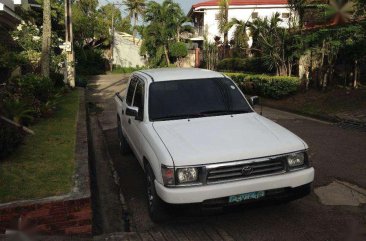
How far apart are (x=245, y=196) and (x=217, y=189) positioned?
355mm

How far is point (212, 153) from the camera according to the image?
425 centimetres

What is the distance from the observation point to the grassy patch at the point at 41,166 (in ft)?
15.7

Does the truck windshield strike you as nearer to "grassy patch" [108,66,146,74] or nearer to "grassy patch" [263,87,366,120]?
"grassy patch" [263,87,366,120]

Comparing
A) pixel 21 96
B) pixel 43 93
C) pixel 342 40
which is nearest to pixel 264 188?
pixel 21 96

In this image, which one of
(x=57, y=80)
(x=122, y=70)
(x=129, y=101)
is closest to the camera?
(x=129, y=101)

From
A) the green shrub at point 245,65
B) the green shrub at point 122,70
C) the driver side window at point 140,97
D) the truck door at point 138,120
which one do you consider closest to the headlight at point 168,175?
the truck door at point 138,120

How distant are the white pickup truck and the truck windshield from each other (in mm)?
14

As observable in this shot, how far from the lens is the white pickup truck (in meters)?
4.20

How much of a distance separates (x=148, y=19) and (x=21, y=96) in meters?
34.0

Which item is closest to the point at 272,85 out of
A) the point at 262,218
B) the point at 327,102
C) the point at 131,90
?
the point at 327,102

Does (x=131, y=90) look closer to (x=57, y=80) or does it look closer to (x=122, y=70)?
(x=57, y=80)

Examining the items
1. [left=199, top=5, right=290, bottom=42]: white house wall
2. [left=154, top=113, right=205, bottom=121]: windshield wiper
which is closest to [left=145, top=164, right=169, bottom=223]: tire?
[left=154, top=113, right=205, bottom=121]: windshield wiper

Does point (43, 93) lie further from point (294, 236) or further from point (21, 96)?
point (294, 236)

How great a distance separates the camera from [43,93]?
12.0m
